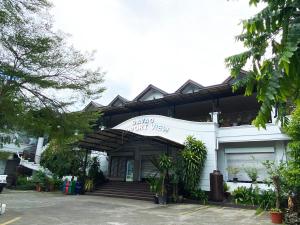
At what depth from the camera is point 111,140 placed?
20.6 m

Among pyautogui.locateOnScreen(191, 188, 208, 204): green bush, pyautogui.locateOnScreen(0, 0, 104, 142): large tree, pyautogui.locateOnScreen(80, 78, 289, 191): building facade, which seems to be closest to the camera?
pyautogui.locateOnScreen(0, 0, 104, 142): large tree

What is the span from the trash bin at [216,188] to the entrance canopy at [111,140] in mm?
2872

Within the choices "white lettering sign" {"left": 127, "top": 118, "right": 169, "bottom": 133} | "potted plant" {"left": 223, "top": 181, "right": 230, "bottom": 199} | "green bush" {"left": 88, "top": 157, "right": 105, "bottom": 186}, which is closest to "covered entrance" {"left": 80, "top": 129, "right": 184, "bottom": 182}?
"white lettering sign" {"left": 127, "top": 118, "right": 169, "bottom": 133}

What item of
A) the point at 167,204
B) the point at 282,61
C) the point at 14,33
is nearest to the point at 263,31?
the point at 282,61

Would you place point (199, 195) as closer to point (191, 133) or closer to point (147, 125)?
point (191, 133)

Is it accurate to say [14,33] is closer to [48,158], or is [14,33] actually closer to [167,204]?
[167,204]

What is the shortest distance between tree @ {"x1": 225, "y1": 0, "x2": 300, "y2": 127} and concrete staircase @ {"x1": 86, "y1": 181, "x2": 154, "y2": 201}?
49.1ft

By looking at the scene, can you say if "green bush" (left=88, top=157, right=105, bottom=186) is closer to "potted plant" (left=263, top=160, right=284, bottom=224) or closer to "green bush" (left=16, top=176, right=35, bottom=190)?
"green bush" (left=16, top=176, right=35, bottom=190)

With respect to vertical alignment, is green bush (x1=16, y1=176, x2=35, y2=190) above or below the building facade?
below

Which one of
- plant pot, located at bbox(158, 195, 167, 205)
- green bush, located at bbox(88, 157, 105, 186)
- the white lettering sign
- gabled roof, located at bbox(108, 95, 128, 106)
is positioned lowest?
plant pot, located at bbox(158, 195, 167, 205)

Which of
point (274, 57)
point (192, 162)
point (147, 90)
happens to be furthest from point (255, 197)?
point (274, 57)

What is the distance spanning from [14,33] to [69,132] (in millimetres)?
4983

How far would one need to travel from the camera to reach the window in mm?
16734

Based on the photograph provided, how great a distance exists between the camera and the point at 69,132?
12703mm
